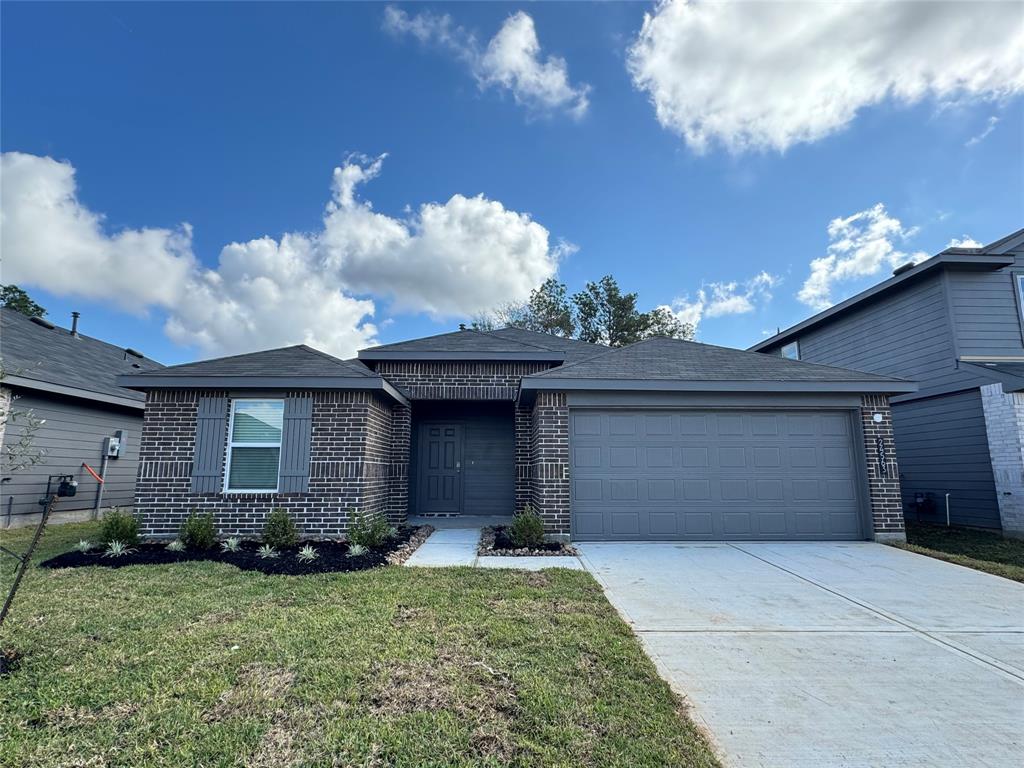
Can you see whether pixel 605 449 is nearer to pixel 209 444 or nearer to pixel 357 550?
pixel 357 550

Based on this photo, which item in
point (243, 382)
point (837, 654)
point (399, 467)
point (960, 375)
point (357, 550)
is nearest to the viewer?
→ point (837, 654)

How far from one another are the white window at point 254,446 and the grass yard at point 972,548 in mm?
9543

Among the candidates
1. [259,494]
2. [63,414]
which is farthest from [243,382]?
[63,414]

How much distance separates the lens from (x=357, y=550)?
6.01 m

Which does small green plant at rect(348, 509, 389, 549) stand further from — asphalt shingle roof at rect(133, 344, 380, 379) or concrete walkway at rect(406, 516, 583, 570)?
asphalt shingle roof at rect(133, 344, 380, 379)

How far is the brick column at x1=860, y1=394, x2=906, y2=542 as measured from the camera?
7.21m

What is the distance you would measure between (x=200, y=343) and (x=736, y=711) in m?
23.8

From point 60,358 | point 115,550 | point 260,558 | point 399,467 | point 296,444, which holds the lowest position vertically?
point 260,558

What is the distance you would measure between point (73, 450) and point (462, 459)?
7.90 meters

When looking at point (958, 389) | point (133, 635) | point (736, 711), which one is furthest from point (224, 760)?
point (958, 389)

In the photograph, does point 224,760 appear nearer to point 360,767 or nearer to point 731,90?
point 360,767

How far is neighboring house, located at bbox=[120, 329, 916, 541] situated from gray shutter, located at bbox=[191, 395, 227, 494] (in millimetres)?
16

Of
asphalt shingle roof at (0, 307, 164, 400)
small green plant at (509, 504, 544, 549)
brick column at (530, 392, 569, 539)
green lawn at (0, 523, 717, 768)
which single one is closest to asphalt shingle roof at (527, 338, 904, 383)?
brick column at (530, 392, 569, 539)

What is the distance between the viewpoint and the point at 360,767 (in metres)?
1.99
